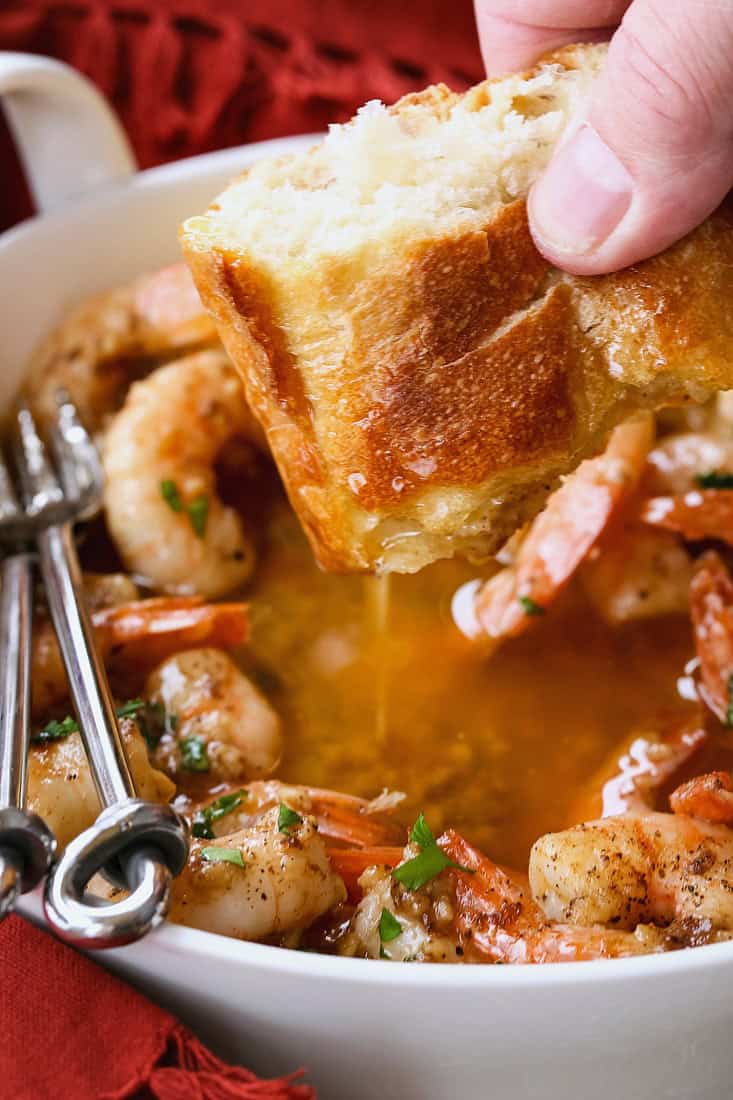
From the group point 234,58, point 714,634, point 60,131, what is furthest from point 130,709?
point 234,58

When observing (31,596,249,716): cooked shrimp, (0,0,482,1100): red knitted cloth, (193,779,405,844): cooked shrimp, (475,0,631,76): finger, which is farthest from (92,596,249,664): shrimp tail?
(0,0,482,1100): red knitted cloth

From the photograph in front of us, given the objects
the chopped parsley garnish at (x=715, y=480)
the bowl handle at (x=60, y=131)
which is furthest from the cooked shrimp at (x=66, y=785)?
the bowl handle at (x=60, y=131)

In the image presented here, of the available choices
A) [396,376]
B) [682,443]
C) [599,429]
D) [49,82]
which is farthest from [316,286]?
[49,82]

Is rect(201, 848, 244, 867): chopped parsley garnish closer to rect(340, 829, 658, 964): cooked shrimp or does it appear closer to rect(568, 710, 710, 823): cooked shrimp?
rect(340, 829, 658, 964): cooked shrimp

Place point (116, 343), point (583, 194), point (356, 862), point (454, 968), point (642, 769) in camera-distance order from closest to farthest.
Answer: point (454, 968), point (583, 194), point (356, 862), point (642, 769), point (116, 343)

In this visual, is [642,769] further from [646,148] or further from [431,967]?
[646,148]

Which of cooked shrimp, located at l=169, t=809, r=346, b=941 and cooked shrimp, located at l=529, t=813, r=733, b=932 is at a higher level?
cooked shrimp, located at l=169, t=809, r=346, b=941
